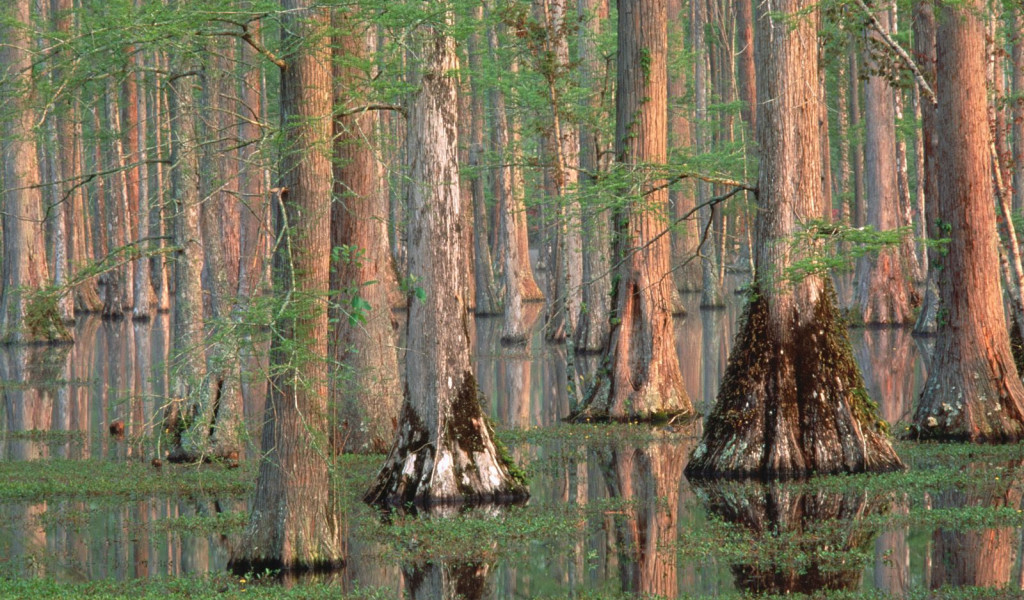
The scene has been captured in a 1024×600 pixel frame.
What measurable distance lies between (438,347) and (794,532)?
368 centimetres

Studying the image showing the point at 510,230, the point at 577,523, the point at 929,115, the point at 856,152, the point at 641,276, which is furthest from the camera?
the point at 856,152

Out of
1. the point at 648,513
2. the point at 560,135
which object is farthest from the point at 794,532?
the point at 560,135

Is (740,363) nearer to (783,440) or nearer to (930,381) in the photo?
(783,440)

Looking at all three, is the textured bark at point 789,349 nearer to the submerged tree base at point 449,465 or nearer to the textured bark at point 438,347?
the submerged tree base at point 449,465

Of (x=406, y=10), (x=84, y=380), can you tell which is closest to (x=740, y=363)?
(x=406, y=10)

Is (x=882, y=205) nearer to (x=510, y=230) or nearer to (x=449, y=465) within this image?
(x=510, y=230)

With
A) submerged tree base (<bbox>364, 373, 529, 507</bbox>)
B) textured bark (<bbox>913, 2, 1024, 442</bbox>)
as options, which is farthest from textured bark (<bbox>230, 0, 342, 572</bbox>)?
textured bark (<bbox>913, 2, 1024, 442</bbox>)

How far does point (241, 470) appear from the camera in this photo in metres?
13.3

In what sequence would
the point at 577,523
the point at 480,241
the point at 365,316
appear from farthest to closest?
1. the point at 480,241
2. the point at 365,316
3. the point at 577,523

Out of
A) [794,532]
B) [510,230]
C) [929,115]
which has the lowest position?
[794,532]

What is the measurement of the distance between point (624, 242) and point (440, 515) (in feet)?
23.3

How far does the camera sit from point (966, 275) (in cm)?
1388

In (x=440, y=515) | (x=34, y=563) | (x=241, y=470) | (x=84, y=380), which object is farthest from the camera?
(x=84, y=380)

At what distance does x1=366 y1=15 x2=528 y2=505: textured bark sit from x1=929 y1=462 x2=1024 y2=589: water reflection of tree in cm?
391
